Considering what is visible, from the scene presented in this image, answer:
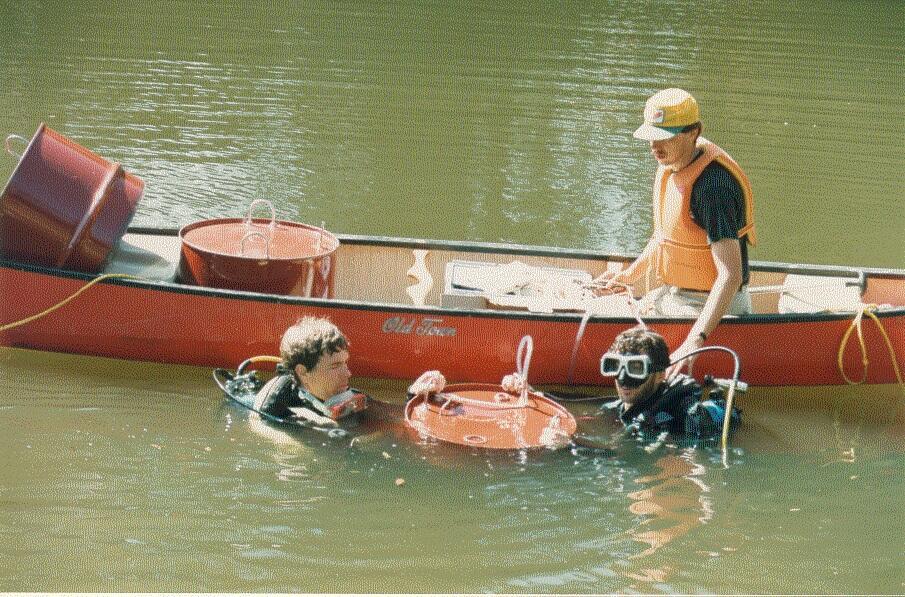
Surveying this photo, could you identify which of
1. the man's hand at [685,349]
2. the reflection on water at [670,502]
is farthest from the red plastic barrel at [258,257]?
the reflection on water at [670,502]

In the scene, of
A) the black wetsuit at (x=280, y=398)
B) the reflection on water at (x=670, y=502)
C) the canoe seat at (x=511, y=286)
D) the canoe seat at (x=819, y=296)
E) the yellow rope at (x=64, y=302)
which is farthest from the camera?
the canoe seat at (x=819, y=296)

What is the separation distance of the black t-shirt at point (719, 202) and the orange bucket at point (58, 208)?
3423mm

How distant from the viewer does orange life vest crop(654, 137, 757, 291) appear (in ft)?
22.7

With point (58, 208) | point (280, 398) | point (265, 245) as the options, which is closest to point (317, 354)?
point (280, 398)

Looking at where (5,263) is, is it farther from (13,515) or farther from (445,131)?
(445,131)

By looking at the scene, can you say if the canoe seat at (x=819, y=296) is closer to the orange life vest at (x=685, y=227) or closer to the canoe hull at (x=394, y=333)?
the canoe hull at (x=394, y=333)

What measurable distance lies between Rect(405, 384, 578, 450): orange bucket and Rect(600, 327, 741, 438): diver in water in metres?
0.34

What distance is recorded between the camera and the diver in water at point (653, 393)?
6.48m

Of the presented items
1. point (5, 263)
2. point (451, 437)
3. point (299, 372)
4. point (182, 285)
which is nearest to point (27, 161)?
point (5, 263)

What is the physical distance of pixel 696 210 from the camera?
6973 millimetres

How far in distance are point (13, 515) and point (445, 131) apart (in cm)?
806

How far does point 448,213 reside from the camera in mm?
11156

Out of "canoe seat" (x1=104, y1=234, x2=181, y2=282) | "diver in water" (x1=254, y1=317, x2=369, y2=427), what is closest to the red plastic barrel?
"canoe seat" (x1=104, y1=234, x2=181, y2=282)

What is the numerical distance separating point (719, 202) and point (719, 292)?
48cm
